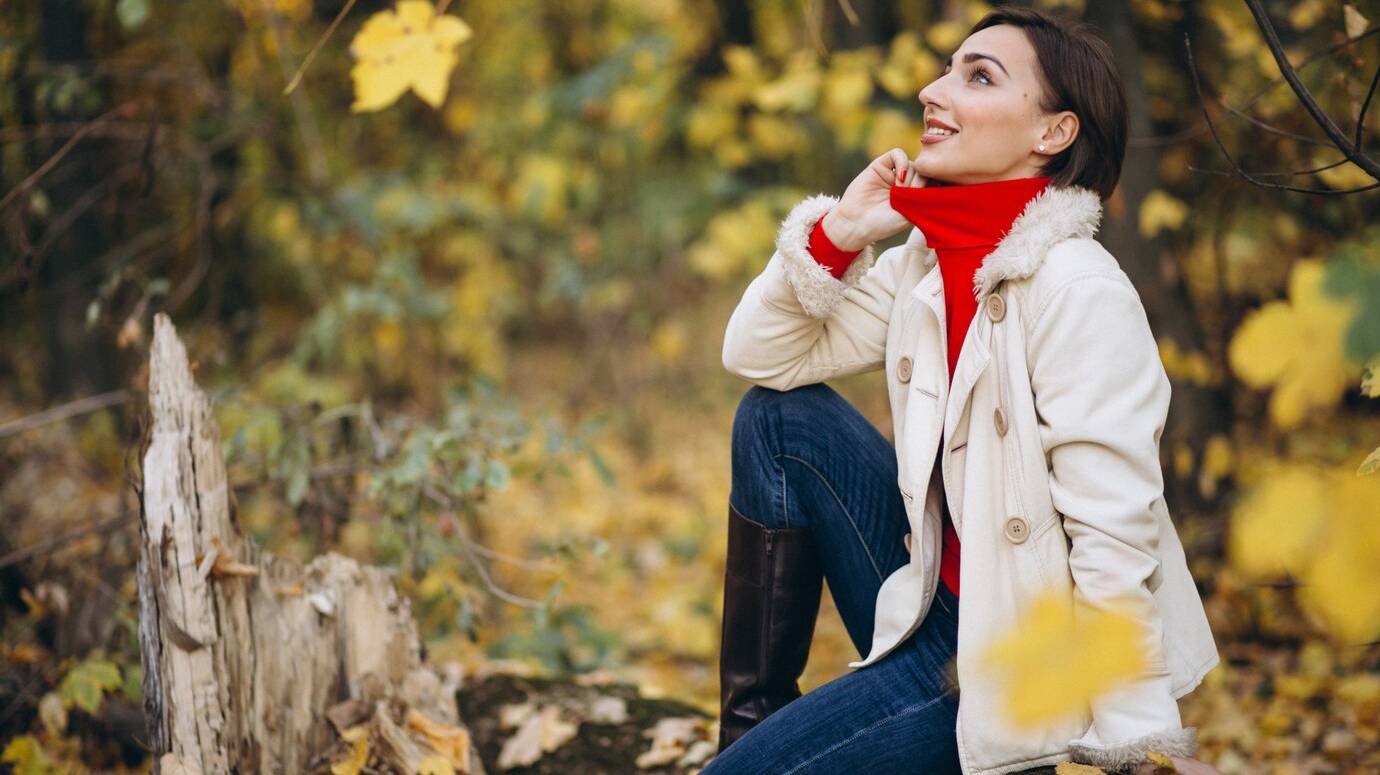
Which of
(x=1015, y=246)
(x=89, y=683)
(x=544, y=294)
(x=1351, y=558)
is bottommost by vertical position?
(x=1351, y=558)

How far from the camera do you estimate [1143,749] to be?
4.70 ft

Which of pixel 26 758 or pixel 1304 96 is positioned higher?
pixel 1304 96

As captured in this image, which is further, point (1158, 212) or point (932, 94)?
point (1158, 212)

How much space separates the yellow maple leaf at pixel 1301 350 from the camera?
86cm

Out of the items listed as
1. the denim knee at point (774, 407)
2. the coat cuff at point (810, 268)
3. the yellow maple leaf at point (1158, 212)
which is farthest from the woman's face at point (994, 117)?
the yellow maple leaf at point (1158, 212)

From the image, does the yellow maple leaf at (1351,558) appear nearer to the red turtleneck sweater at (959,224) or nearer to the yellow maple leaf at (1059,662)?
the yellow maple leaf at (1059,662)

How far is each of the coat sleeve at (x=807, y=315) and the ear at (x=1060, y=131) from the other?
34 cm

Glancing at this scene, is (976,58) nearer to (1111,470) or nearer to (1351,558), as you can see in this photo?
(1111,470)

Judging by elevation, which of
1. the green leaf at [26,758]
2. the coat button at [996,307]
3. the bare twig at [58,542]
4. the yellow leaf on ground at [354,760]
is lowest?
the yellow leaf on ground at [354,760]

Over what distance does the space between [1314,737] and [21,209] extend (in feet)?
10.7

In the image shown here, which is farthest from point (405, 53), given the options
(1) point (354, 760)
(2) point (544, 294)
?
(2) point (544, 294)

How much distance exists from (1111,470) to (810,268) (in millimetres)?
574

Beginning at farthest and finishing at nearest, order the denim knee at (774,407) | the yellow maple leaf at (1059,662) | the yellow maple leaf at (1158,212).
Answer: the yellow maple leaf at (1158,212) < the denim knee at (774,407) < the yellow maple leaf at (1059,662)

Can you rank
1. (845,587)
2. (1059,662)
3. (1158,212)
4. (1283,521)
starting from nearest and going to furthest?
1. (1283,521)
2. (1059,662)
3. (845,587)
4. (1158,212)
